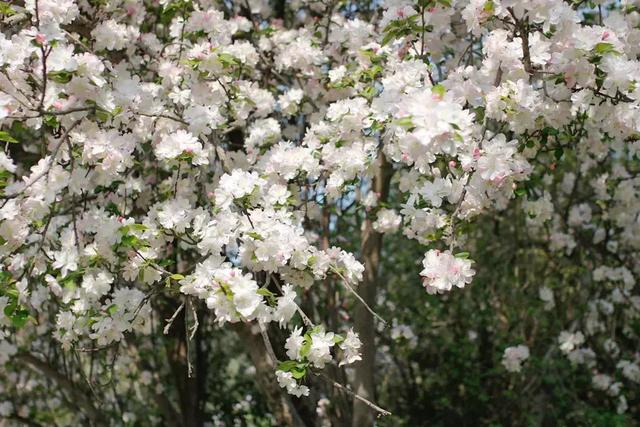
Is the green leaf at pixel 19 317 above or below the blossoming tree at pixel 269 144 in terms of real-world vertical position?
below

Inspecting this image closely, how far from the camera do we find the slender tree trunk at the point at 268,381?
385 cm

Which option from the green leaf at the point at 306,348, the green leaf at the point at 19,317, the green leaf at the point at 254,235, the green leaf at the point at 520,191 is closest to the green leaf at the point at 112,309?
the green leaf at the point at 19,317

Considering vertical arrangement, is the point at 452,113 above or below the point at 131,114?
below

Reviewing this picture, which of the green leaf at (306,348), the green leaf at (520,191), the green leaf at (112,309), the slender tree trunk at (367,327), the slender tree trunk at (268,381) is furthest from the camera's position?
the slender tree trunk at (367,327)

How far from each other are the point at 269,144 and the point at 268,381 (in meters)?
1.34

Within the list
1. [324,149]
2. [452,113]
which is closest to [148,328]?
[324,149]

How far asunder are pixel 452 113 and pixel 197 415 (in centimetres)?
454

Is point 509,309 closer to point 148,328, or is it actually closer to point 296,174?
point 148,328

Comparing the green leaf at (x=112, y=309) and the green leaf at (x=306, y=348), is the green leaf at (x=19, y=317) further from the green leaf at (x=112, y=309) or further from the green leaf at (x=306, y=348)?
the green leaf at (x=306, y=348)

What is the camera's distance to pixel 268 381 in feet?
12.8

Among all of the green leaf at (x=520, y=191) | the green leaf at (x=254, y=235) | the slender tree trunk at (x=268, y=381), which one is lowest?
the green leaf at (x=254, y=235)

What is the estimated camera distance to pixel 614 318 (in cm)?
543

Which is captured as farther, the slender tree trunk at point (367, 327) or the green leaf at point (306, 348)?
the slender tree trunk at point (367, 327)

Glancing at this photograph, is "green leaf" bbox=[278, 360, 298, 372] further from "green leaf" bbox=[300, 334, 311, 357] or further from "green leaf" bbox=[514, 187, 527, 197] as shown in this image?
"green leaf" bbox=[514, 187, 527, 197]
